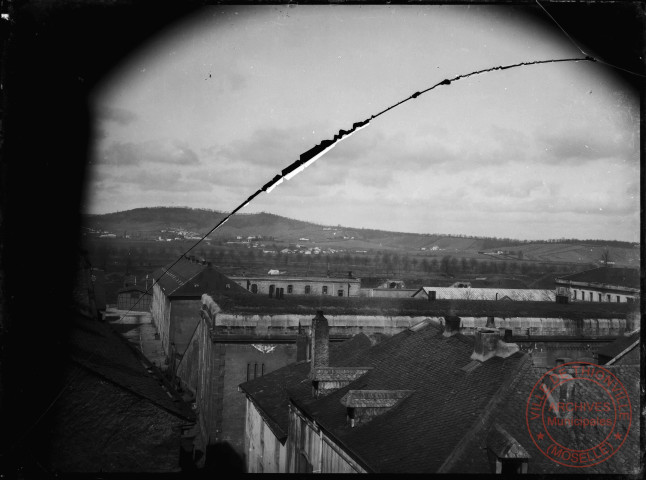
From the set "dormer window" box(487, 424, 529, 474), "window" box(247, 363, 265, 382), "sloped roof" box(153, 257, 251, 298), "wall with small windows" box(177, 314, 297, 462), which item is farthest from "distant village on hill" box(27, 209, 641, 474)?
"sloped roof" box(153, 257, 251, 298)

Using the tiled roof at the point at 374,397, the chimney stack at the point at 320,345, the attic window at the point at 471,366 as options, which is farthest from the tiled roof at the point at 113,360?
the chimney stack at the point at 320,345

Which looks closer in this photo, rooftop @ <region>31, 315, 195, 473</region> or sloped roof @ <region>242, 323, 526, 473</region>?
rooftop @ <region>31, 315, 195, 473</region>

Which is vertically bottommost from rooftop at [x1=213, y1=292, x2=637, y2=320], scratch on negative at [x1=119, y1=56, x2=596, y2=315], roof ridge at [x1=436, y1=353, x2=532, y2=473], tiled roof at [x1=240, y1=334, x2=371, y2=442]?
tiled roof at [x1=240, y1=334, x2=371, y2=442]

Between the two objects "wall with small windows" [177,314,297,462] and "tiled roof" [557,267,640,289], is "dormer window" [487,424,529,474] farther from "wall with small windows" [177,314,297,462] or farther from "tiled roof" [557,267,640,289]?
"wall with small windows" [177,314,297,462]

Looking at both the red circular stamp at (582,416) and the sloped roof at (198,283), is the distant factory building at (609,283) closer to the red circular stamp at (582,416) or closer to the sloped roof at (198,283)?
the red circular stamp at (582,416)

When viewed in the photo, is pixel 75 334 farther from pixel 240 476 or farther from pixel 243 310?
pixel 243 310

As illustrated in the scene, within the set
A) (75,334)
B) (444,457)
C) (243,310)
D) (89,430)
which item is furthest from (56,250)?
(243,310)
